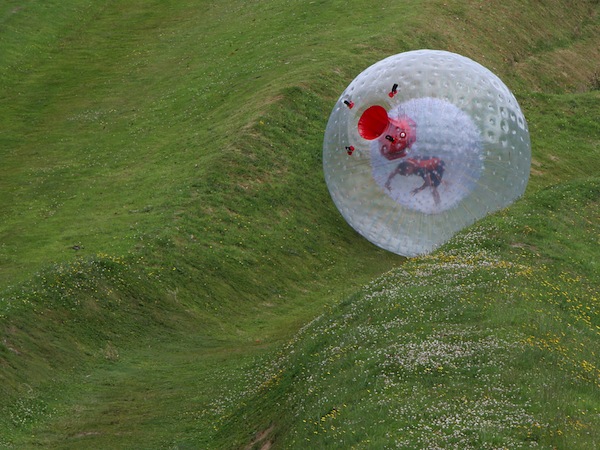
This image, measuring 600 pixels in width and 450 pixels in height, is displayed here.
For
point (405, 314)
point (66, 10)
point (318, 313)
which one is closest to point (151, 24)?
point (66, 10)

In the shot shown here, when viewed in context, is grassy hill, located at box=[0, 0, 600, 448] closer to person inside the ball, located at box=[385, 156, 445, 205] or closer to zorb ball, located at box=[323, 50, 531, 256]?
zorb ball, located at box=[323, 50, 531, 256]

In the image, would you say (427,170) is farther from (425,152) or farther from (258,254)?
(258,254)

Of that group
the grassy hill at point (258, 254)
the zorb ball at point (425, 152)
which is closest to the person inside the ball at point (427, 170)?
the zorb ball at point (425, 152)

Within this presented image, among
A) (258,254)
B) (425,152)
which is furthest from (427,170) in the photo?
(258,254)

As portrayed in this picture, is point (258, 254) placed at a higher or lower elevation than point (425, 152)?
lower

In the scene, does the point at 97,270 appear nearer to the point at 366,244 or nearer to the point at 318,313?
the point at 318,313

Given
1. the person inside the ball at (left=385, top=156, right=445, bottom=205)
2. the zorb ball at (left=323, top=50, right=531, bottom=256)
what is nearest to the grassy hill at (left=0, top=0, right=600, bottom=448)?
the zorb ball at (left=323, top=50, right=531, bottom=256)
